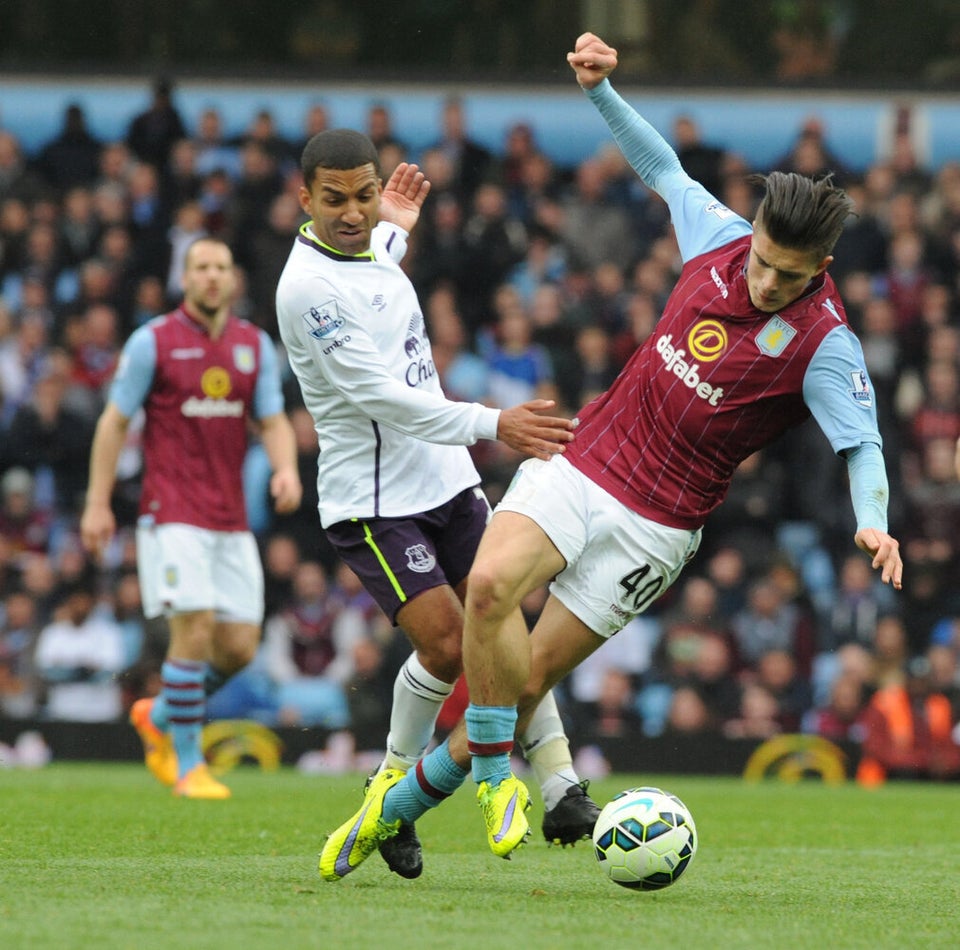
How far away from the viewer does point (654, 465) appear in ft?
20.2

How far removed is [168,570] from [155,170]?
7.91 m

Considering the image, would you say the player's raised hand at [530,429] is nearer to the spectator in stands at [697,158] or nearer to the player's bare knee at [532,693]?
the player's bare knee at [532,693]

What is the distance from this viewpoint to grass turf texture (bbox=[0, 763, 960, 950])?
4.77 meters

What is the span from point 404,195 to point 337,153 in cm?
101

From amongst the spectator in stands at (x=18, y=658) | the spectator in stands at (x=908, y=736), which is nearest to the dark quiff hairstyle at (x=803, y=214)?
the spectator in stands at (x=908, y=736)

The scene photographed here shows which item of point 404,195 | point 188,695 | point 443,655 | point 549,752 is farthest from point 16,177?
point 549,752

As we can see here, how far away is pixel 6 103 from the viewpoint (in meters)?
17.1

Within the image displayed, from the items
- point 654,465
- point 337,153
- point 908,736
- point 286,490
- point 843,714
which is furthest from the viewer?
point 843,714

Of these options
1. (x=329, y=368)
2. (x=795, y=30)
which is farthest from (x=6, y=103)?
(x=329, y=368)

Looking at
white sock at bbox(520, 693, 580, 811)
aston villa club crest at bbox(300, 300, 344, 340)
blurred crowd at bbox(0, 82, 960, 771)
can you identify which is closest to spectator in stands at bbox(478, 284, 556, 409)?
blurred crowd at bbox(0, 82, 960, 771)

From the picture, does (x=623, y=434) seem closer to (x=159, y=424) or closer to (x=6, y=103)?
(x=159, y=424)

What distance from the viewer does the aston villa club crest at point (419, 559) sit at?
641cm

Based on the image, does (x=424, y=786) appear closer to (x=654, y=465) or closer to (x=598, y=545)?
(x=598, y=545)

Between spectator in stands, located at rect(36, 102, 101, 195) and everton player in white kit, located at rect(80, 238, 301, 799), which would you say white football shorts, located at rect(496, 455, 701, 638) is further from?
spectator in stands, located at rect(36, 102, 101, 195)
